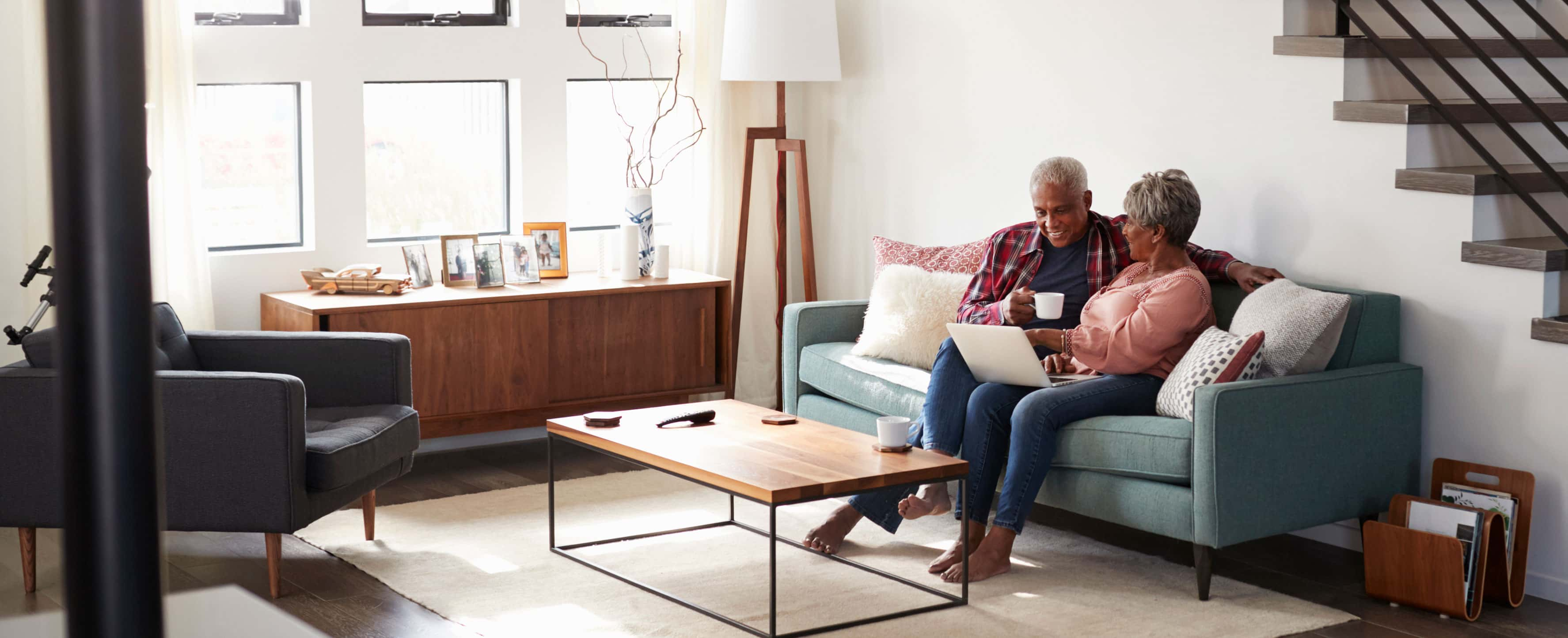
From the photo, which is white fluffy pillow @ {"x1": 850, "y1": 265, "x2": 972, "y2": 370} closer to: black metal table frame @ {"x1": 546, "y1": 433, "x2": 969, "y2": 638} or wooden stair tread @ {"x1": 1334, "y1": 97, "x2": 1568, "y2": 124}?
black metal table frame @ {"x1": 546, "y1": 433, "x2": 969, "y2": 638}

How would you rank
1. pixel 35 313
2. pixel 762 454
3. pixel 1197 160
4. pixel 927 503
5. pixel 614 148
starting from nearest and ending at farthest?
pixel 762 454, pixel 927 503, pixel 35 313, pixel 1197 160, pixel 614 148

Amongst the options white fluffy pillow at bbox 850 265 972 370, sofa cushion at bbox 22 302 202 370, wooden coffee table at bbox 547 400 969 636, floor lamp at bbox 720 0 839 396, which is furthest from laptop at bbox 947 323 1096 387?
sofa cushion at bbox 22 302 202 370

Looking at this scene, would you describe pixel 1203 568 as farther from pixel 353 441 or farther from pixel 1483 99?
pixel 353 441

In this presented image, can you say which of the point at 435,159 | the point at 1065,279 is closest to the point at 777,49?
the point at 435,159

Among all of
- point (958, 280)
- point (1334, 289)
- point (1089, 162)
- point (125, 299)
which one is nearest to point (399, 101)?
point (958, 280)


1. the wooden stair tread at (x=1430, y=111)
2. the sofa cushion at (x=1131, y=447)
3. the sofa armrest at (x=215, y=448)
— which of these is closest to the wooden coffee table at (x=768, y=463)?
the sofa cushion at (x=1131, y=447)

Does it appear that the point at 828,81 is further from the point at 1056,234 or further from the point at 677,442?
the point at 677,442

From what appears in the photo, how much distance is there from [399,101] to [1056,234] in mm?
2498

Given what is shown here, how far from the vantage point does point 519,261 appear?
507cm

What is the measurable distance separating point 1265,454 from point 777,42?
2.56 m

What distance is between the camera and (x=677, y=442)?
350 cm

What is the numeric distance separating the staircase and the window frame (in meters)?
2.81

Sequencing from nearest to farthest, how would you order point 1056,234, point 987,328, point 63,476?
1. point 63,476
2. point 987,328
3. point 1056,234

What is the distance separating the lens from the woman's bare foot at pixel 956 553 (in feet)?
11.7
